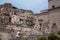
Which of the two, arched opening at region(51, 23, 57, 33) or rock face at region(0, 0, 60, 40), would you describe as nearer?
arched opening at region(51, 23, 57, 33)

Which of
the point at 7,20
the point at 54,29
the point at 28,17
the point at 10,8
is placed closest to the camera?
the point at 54,29

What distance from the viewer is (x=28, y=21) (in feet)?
144

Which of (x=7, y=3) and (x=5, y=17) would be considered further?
(x=7, y=3)

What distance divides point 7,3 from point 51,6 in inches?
813

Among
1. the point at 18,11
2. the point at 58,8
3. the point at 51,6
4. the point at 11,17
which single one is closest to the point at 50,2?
the point at 51,6

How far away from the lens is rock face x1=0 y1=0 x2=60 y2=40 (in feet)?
93.3

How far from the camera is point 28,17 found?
46.2 meters

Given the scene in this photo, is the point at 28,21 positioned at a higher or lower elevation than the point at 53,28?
lower

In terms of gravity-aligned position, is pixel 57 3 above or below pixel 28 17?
above

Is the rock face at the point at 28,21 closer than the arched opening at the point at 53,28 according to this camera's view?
No

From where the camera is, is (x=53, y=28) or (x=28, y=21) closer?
(x=53, y=28)

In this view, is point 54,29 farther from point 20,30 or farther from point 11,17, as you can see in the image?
point 11,17

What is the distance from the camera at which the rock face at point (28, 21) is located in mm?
28431

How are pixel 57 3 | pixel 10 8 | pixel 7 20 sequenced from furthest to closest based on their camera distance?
pixel 10 8 → pixel 7 20 → pixel 57 3
